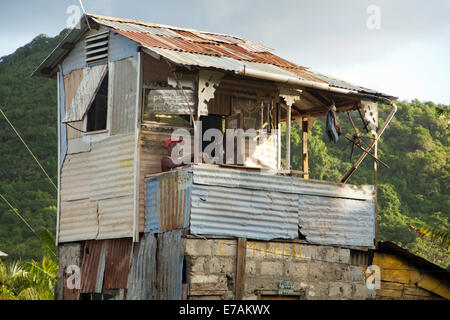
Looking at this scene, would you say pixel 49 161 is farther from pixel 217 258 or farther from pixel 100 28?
pixel 217 258

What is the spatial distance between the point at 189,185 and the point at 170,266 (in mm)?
1641

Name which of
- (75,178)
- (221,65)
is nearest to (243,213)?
(221,65)

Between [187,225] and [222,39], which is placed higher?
[222,39]

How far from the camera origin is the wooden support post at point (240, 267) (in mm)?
14836

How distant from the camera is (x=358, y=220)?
56.7 feet

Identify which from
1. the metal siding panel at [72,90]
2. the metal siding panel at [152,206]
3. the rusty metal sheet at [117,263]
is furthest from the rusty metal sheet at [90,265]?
the metal siding panel at [72,90]

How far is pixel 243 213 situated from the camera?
601 inches

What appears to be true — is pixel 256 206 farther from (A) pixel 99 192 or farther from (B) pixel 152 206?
(A) pixel 99 192

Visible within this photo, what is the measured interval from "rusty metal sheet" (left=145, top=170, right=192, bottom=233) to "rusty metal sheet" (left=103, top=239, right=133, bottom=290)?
2.70ft

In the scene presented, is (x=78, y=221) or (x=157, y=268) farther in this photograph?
(x=78, y=221)

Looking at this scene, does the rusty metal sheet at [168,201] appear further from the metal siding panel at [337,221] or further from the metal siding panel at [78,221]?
the metal siding panel at [337,221]
